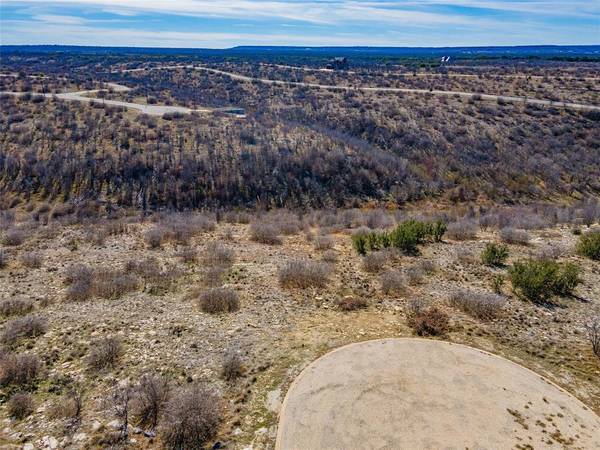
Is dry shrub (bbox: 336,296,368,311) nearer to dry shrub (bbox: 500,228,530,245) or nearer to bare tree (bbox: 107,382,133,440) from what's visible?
bare tree (bbox: 107,382,133,440)

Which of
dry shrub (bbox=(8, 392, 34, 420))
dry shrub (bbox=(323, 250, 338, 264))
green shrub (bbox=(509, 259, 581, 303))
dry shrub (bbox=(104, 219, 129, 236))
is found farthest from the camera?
dry shrub (bbox=(104, 219, 129, 236))

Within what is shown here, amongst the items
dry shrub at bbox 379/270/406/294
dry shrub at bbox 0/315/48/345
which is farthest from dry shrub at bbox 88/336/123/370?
dry shrub at bbox 379/270/406/294

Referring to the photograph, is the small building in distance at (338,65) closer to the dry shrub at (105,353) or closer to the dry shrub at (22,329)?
the dry shrub at (22,329)

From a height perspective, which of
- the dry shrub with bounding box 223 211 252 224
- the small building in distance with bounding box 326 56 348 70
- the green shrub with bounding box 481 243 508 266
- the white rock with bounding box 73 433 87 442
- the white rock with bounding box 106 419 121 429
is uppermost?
the small building in distance with bounding box 326 56 348 70

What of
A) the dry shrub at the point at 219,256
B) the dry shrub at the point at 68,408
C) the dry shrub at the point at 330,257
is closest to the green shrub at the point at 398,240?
the dry shrub at the point at 330,257

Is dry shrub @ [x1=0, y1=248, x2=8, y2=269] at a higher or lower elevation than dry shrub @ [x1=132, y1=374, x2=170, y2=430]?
lower

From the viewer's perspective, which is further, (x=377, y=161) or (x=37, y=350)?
(x=377, y=161)

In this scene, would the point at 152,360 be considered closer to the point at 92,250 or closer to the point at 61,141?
the point at 92,250

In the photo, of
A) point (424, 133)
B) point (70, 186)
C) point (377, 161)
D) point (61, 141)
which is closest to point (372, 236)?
point (377, 161)
